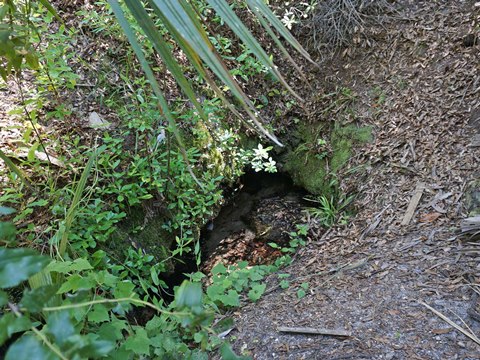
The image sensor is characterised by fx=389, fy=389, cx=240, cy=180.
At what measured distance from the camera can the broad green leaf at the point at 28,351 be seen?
0.47 metres

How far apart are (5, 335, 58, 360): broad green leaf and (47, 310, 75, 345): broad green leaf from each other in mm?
18

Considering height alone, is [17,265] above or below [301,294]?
above

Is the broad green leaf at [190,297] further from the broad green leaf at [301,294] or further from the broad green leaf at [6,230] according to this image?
the broad green leaf at [301,294]

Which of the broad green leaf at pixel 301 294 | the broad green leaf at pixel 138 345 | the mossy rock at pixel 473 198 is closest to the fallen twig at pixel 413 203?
the mossy rock at pixel 473 198

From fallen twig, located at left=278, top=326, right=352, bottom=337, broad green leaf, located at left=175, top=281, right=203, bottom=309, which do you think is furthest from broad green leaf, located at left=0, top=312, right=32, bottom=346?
fallen twig, located at left=278, top=326, right=352, bottom=337

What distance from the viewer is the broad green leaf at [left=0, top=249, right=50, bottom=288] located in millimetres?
507

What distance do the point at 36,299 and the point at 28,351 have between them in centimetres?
6

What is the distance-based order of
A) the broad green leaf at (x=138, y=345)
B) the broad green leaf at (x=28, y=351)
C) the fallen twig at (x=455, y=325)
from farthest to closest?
the fallen twig at (x=455, y=325) → the broad green leaf at (x=138, y=345) → the broad green leaf at (x=28, y=351)

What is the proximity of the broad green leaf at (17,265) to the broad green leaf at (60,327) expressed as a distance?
64mm

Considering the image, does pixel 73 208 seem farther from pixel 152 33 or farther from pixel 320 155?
pixel 320 155

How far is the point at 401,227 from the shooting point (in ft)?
8.55

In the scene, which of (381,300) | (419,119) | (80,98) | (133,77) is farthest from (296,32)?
(381,300)

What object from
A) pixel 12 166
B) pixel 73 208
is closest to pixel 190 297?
pixel 12 166

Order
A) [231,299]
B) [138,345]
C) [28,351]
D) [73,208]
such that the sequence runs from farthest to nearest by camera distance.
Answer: [231,299]
[73,208]
[138,345]
[28,351]
